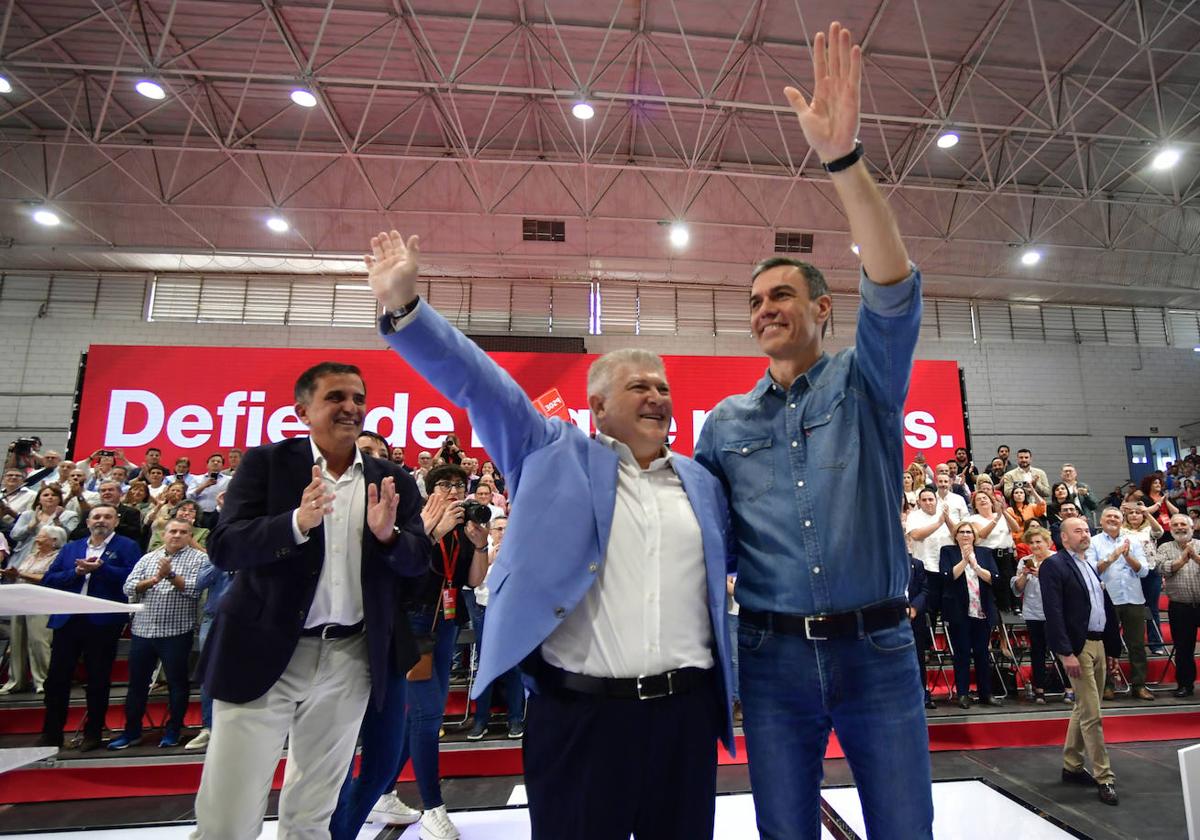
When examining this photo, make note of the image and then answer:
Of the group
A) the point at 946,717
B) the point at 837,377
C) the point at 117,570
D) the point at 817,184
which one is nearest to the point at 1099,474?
the point at 817,184

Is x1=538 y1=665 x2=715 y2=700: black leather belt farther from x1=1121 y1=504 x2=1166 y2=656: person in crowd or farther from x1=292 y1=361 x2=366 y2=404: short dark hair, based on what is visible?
x1=1121 y1=504 x2=1166 y2=656: person in crowd

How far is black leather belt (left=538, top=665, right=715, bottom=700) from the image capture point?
50.5 inches

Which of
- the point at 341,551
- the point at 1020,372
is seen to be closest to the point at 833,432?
the point at 341,551

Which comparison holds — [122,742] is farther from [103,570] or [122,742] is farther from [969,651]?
[969,651]

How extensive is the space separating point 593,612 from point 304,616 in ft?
3.46

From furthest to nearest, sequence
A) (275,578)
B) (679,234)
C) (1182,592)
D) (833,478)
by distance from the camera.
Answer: (679,234) → (1182,592) → (275,578) → (833,478)

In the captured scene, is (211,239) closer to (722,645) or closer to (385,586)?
(385,586)

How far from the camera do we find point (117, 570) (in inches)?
188

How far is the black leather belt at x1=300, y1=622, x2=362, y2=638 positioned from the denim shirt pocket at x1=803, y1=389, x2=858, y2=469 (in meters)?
1.52

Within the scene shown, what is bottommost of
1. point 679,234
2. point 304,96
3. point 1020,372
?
point 1020,372

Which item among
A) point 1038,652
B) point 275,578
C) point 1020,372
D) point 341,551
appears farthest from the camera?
point 1020,372

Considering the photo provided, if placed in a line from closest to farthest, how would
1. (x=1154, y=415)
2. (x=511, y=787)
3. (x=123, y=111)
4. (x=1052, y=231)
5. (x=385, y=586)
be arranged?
(x=385, y=586)
(x=511, y=787)
(x=123, y=111)
(x=1052, y=231)
(x=1154, y=415)

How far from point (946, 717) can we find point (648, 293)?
34.3 feet

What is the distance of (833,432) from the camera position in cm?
145
